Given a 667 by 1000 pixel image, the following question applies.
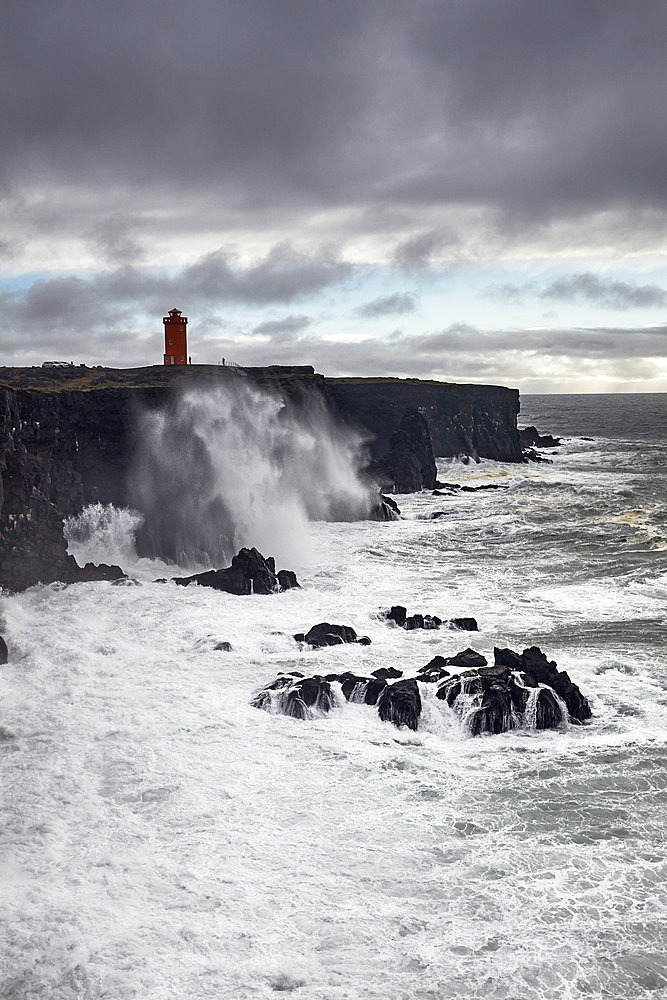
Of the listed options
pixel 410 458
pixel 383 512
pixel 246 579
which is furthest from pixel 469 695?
pixel 410 458

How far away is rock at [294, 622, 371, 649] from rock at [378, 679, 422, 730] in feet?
15.4

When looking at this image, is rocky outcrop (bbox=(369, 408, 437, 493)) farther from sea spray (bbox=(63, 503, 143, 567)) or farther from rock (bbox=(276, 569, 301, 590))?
rock (bbox=(276, 569, 301, 590))

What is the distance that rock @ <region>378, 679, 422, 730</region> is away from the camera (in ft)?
58.9

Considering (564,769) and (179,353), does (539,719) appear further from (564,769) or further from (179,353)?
(179,353)

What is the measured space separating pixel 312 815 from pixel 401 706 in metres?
4.43

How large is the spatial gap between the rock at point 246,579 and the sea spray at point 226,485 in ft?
15.7

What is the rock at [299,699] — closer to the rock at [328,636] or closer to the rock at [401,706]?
the rock at [401,706]

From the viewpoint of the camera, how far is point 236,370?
51219 millimetres

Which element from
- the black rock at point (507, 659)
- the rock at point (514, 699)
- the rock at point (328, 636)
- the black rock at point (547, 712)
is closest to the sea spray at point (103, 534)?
the rock at point (328, 636)

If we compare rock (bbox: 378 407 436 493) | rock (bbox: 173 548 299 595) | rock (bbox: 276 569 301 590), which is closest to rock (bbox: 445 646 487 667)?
rock (bbox: 173 548 299 595)

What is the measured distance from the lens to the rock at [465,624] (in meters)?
24.8

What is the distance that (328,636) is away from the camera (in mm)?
23344

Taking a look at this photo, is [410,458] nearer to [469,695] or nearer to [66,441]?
[66,441]

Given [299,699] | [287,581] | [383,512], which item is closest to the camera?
[299,699]
